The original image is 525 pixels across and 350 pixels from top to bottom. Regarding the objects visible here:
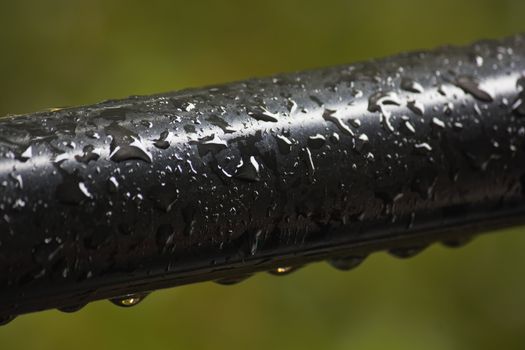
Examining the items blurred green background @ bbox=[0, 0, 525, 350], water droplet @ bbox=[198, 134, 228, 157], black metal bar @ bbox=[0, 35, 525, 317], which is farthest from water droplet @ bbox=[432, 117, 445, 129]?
blurred green background @ bbox=[0, 0, 525, 350]

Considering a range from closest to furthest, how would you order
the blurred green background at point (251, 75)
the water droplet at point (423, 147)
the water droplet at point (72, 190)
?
the water droplet at point (72, 190)
the water droplet at point (423, 147)
the blurred green background at point (251, 75)

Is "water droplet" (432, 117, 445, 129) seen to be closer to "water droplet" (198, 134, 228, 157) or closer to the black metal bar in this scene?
the black metal bar

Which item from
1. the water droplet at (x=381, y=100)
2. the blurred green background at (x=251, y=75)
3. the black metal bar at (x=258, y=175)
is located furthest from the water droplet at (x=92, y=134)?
the blurred green background at (x=251, y=75)

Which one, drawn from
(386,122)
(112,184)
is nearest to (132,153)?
(112,184)

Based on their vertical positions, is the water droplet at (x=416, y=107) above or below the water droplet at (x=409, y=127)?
above

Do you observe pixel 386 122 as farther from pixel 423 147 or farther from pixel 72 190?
pixel 72 190

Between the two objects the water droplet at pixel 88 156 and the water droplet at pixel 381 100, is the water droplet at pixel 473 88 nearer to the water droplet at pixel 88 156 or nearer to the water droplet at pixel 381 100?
the water droplet at pixel 381 100

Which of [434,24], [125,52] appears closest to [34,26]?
Result: [125,52]

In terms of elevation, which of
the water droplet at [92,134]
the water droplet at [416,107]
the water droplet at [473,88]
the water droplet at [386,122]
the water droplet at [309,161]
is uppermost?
the water droplet at [473,88]
